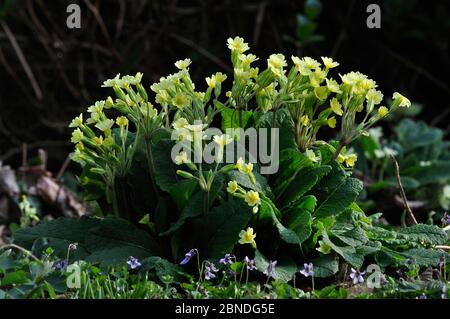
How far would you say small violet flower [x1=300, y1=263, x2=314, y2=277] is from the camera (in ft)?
7.93

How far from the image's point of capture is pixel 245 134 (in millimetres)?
2725

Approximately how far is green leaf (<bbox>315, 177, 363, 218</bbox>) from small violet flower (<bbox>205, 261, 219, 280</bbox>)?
0.40m

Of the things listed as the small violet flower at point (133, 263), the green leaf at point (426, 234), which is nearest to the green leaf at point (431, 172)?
the green leaf at point (426, 234)

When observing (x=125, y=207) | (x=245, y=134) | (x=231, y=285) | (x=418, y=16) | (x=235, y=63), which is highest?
(x=418, y=16)

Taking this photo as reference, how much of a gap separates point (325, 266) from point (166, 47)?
3321mm

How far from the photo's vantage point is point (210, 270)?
2438 millimetres

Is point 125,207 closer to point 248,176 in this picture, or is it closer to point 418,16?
point 248,176

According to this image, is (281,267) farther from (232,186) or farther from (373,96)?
(373,96)

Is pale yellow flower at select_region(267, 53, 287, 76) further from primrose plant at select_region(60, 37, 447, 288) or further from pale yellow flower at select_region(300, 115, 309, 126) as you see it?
pale yellow flower at select_region(300, 115, 309, 126)

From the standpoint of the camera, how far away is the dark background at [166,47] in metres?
5.55

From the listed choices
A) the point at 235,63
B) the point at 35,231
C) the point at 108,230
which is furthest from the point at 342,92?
the point at 35,231

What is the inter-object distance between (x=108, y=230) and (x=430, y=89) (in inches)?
145

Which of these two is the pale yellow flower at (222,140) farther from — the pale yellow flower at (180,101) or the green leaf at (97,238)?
the green leaf at (97,238)

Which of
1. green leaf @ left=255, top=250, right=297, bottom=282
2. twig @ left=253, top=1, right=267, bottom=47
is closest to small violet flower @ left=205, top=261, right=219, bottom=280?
green leaf @ left=255, top=250, right=297, bottom=282
